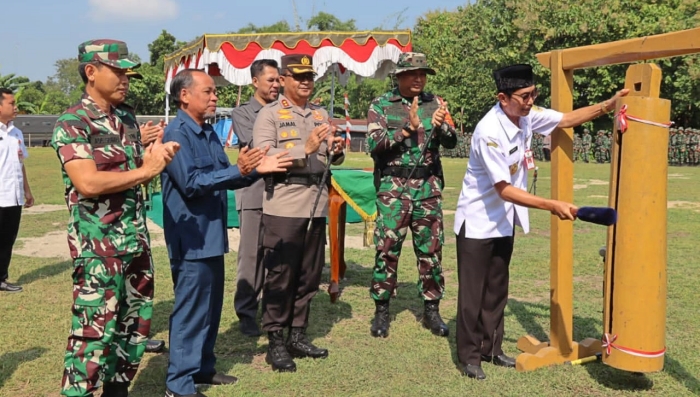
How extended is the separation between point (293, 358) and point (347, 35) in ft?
17.7

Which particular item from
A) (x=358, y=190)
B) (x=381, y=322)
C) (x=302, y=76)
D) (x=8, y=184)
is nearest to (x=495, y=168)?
(x=302, y=76)

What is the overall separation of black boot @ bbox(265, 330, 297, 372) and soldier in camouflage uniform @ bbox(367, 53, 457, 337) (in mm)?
970

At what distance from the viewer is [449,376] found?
419cm

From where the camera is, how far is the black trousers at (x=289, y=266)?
170 inches

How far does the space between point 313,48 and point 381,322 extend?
16.0 ft

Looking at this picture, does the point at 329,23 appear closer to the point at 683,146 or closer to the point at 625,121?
the point at 683,146

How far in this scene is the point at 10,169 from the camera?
259 inches

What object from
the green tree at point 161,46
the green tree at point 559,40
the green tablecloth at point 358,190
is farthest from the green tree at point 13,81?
the green tablecloth at point 358,190

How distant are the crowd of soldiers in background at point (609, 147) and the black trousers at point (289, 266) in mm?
20018

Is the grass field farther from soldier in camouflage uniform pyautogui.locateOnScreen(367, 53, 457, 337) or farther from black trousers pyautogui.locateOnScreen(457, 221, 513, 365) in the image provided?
soldier in camouflage uniform pyautogui.locateOnScreen(367, 53, 457, 337)

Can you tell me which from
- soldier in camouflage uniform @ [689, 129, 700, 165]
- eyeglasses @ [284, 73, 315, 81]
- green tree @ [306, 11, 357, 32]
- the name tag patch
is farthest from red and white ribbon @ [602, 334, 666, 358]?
green tree @ [306, 11, 357, 32]

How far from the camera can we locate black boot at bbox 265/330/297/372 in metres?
4.31

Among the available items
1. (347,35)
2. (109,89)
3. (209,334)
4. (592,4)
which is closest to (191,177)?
(109,89)

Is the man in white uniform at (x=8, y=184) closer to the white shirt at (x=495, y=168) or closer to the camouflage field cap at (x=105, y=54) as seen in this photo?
the camouflage field cap at (x=105, y=54)
